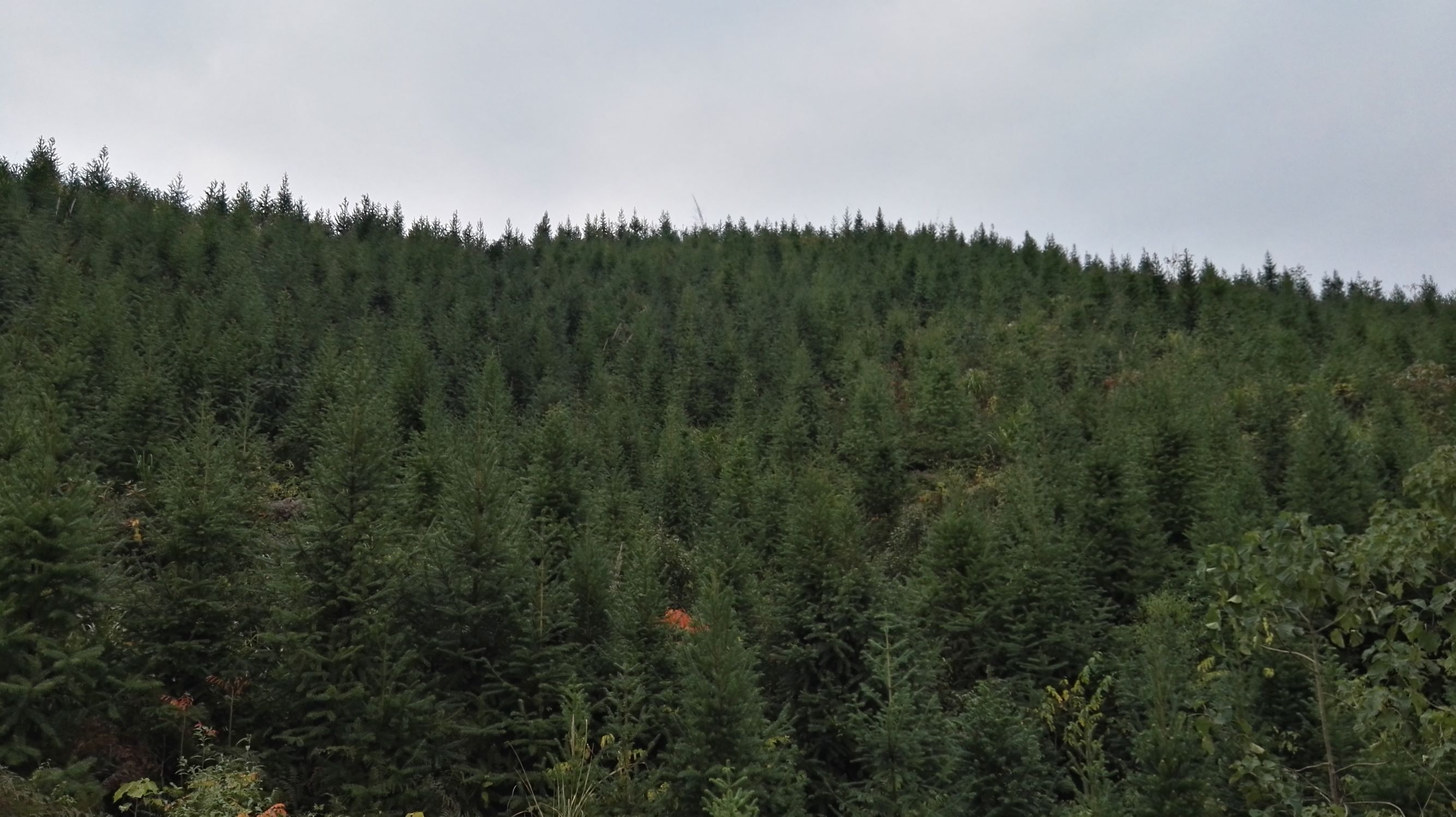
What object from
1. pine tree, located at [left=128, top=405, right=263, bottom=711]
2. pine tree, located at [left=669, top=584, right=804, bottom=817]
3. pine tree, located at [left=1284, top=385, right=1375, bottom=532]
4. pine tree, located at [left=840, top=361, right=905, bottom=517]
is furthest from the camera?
pine tree, located at [left=840, top=361, right=905, bottom=517]

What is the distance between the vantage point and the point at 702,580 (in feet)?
53.3

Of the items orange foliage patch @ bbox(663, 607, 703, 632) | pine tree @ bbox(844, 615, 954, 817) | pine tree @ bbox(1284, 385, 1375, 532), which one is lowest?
pine tree @ bbox(844, 615, 954, 817)

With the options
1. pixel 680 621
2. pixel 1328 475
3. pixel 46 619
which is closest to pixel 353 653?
pixel 46 619

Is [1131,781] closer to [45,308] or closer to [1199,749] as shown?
[1199,749]

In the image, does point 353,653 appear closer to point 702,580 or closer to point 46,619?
point 46,619

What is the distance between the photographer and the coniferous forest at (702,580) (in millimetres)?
10891

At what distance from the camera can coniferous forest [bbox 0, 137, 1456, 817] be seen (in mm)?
10891

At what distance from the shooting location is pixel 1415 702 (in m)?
4.98

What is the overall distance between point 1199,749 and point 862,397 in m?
24.1

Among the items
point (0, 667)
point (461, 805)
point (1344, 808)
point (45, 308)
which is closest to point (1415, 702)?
point (1344, 808)

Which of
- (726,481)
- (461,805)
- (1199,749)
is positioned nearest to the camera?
(1199,749)

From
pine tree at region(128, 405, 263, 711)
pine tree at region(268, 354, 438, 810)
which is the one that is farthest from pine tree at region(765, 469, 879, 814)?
pine tree at region(128, 405, 263, 711)

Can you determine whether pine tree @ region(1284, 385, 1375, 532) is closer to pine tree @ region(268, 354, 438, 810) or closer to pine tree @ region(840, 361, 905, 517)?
pine tree @ region(840, 361, 905, 517)

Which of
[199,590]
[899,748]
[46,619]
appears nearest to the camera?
[46,619]
